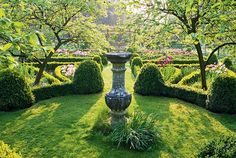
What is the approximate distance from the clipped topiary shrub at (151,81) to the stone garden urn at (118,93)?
334 centimetres

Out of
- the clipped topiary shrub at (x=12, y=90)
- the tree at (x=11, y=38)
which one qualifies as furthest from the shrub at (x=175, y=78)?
the tree at (x=11, y=38)

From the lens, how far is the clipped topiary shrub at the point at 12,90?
8.57 metres

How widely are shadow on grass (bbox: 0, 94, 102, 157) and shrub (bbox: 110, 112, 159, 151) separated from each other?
974mm

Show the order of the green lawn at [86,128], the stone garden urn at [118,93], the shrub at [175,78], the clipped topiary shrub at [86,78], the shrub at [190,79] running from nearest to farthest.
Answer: the green lawn at [86,128], the stone garden urn at [118,93], the clipped topiary shrub at [86,78], the shrub at [190,79], the shrub at [175,78]

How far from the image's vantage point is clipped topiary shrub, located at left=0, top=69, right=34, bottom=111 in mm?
8570

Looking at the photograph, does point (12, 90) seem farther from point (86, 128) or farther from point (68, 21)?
point (68, 21)

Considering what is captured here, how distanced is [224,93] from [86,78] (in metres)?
5.18

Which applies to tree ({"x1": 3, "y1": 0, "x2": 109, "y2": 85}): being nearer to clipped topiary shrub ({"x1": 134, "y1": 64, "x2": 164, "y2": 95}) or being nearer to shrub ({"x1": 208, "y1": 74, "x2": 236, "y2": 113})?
clipped topiary shrub ({"x1": 134, "y1": 64, "x2": 164, "y2": 95})

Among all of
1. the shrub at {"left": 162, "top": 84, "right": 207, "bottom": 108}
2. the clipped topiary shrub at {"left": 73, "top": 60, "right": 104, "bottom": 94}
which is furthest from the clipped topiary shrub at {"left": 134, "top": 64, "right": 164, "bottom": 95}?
the clipped topiary shrub at {"left": 73, "top": 60, "right": 104, "bottom": 94}

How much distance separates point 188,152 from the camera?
616cm

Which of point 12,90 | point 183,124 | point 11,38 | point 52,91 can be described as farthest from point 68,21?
point 11,38

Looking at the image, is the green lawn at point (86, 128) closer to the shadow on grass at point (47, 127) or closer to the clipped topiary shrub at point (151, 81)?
the shadow on grass at point (47, 127)

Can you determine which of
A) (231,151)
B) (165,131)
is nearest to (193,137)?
(165,131)

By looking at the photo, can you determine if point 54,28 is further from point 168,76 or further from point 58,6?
point 168,76
